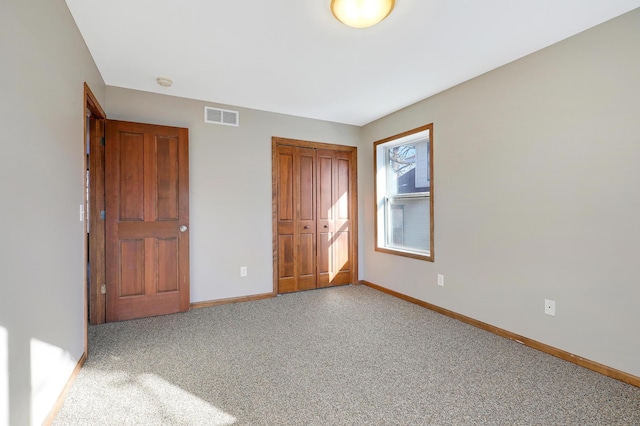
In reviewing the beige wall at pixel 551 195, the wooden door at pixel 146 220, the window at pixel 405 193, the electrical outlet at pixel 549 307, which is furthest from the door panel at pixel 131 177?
the electrical outlet at pixel 549 307

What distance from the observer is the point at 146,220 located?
10.8 ft

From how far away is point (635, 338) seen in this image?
2.02m

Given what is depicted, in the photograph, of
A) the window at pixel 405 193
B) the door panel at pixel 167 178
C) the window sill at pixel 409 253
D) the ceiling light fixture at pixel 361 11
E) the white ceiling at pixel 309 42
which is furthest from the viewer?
the window at pixel 405 193

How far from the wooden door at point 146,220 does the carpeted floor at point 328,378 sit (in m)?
0.31

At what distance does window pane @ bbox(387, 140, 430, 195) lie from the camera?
3834 mm

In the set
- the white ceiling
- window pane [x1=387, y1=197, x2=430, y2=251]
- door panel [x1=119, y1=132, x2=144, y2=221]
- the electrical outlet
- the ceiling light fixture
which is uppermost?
the white ceiling

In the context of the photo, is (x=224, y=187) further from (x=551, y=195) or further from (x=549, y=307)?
(x=549, y=307)

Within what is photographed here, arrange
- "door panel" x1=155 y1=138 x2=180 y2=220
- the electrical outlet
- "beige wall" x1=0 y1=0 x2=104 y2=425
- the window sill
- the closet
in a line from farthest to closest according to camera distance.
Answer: the closet
the window sill
"door panel" x1=155 y1=138 x2=180 y2=220
the electrical outlet
"beige wall" x1=0 y1=0 x2=104 y2=425

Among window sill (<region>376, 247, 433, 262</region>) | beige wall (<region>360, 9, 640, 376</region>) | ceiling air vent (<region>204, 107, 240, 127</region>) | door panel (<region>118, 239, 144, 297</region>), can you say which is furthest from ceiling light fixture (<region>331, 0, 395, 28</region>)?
door panel (<region>118, 239, 144, 297</region>)

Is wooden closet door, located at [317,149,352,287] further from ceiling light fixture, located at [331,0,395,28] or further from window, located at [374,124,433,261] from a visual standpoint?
ceiling light fixture, located at [331,0,395,28]

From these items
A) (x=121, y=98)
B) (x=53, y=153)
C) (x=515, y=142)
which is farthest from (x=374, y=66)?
(x=121, y=98)

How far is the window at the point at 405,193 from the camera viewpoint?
12.3ft

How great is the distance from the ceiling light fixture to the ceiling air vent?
218cm

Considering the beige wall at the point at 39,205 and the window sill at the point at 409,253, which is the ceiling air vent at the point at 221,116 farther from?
the window sill at the point at 409,253
